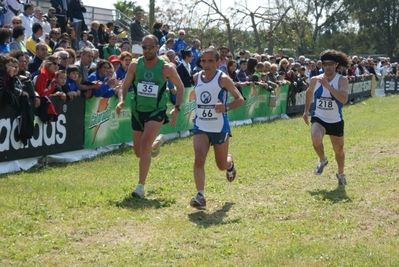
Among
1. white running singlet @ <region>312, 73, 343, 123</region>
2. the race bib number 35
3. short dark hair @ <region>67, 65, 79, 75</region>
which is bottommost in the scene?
white running singlet @ <region>312, 73, 343, 123</region>

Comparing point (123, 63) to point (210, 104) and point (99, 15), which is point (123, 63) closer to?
point (210, 104)

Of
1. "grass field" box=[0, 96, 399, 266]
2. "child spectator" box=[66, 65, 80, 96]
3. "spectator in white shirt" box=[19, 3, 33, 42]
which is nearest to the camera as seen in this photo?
"grass field" box=[0, 96, 399, 266]

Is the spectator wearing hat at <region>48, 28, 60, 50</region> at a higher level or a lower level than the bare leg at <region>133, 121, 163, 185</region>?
higher

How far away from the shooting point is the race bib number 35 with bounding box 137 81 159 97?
30.6 feet

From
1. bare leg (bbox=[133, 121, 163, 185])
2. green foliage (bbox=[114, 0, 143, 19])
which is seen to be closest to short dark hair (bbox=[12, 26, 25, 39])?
bare leg (bbox=[133, 121, 163, 185])

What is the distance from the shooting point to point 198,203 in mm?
8500

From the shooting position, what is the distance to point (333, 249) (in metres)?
6.89

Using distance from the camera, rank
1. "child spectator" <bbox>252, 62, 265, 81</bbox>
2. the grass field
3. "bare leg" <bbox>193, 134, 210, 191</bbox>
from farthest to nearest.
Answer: "child spectator" <bbox>252, 62, 265, 81</bbox>
"bare leg" <bbox>193, 134, 210, 191</bbox>
the grass field

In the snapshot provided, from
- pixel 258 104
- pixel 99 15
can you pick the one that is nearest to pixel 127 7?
pixel 99 15

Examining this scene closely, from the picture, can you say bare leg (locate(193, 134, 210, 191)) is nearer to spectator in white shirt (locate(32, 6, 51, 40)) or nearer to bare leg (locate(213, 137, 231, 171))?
bare leg (locate(213, 137, 231, 171))

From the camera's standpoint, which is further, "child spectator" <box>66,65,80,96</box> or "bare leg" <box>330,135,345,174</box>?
"child spectator" <box>66,65,80,96</box>

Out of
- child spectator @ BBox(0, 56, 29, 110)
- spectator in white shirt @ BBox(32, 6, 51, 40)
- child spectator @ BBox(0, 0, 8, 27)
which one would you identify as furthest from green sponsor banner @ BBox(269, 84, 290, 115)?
child spectator @ BBox(0, 56, 29, 110)

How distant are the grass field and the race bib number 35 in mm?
1371

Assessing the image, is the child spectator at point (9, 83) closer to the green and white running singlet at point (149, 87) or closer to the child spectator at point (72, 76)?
the child spectator at point (72, 76)
